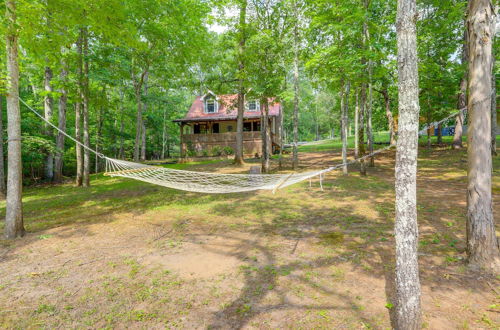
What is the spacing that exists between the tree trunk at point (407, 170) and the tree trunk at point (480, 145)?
1366 millimetres

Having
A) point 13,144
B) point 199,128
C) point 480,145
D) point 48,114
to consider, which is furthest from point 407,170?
point 199,128

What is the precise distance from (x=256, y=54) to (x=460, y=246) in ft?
26.3

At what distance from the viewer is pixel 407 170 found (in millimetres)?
1955

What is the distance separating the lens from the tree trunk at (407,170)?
1.93 metres

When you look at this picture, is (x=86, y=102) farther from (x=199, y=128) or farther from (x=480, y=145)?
(x=199, y=128)

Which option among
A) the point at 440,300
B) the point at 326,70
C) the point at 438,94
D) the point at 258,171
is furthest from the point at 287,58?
the point at 440,300

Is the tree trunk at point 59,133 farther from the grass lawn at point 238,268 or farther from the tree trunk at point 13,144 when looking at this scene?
the tree trunk at point 13,144

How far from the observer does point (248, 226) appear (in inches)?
181

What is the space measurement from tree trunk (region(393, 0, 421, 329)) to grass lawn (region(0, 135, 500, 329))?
31 cm

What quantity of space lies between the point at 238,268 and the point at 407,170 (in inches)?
84.4

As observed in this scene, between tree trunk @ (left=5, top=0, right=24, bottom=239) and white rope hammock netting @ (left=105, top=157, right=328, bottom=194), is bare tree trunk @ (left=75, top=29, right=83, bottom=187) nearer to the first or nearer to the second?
tree trunk @ (left=5, top=0, right=24, bottom=239)

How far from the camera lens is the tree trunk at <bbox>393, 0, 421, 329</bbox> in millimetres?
1927

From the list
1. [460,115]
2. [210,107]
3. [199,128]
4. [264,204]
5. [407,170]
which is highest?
[210,107]

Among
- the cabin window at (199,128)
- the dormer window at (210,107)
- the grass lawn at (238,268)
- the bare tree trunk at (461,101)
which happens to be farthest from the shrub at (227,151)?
the bare tree trunk at (461,101)
